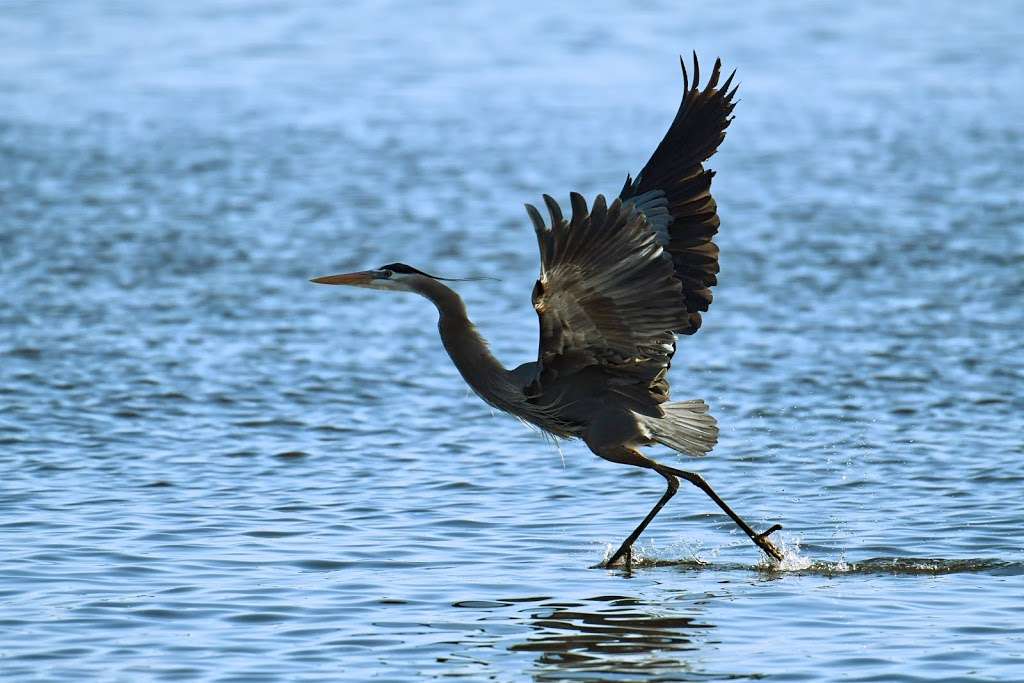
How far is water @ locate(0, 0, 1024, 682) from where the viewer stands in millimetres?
6906

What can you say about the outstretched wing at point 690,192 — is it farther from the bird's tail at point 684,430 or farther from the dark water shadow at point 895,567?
the dark water shadow at point 895,567

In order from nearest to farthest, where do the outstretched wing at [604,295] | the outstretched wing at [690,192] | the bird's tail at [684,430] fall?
the outstretched wing at [604,295], the bird's tail at [684,430], the outstretched wing at [690,192]

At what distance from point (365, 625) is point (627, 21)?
2758cm

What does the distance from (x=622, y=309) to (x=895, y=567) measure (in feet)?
5.86

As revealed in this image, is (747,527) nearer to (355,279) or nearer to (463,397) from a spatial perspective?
(355,279)

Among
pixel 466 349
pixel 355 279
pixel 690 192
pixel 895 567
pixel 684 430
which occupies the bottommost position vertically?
pixel 895 567

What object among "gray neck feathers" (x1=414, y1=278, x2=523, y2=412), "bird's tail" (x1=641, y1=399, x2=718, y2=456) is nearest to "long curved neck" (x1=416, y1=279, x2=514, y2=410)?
"gray neck feathers" (x1=414, y1=278, x2=523, y2=412)

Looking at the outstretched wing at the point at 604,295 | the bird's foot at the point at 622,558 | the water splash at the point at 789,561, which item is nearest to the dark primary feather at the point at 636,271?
the outstretched wing at the point at 604,295

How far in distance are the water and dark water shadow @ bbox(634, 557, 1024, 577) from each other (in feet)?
0.07

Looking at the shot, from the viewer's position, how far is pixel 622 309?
715 cm

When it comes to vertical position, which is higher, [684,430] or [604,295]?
[604,295]

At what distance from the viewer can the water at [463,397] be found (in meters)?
6.91

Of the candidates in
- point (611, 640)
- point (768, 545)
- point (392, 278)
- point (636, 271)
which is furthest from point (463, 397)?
point (611, 640)

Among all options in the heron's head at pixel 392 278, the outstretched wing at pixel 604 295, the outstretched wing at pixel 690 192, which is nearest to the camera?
the outstretched wing at pixel 604 295
